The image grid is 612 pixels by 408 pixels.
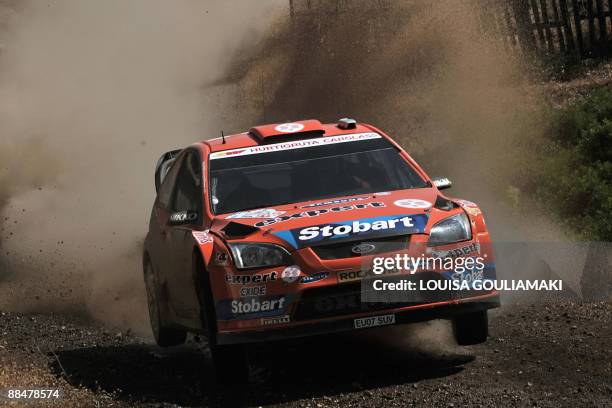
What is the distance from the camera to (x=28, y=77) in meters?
21.0

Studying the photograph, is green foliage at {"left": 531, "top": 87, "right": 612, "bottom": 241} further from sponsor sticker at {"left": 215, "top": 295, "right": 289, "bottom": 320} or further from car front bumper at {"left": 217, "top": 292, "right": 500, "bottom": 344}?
sponsor sticker at {"left": 215, "top": 295, "right": 289, "bottom": 320}

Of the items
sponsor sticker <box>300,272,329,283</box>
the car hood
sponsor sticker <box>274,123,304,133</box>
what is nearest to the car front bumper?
sponsor sticker <box>300,272,329,283</box>

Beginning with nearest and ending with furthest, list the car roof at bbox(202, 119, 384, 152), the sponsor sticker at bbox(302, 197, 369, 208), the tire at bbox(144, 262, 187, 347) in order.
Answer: the sponsor sticker at bbox(302, 197, 369, 208), the car roof at bbox(202, 119, 384, 152), the tire at bbox(144, 262, 187, 347)

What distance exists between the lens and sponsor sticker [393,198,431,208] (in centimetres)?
839

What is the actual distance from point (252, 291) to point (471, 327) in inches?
58.6

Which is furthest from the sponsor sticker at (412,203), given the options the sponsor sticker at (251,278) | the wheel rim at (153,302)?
the wheel rim at (153,302)

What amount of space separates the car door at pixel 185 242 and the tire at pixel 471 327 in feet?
5.37

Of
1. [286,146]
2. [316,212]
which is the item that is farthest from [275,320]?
[286,146]

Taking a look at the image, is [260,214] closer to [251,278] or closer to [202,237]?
[202,237]

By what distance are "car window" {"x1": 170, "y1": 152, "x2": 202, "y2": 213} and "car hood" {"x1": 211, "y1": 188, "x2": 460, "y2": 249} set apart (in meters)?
0.63

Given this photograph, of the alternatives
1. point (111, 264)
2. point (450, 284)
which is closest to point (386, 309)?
point (450, 284)

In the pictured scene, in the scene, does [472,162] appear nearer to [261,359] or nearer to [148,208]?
[148,208]

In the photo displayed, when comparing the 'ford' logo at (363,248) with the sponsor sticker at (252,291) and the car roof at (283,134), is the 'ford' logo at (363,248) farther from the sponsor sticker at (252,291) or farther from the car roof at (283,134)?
the car roof at (283,134)

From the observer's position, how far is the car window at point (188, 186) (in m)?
9.33
